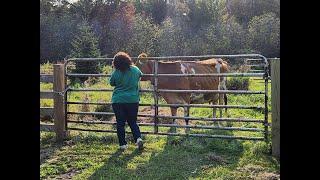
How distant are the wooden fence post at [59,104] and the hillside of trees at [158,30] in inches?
→ 663

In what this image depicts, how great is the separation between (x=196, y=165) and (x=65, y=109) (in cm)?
302

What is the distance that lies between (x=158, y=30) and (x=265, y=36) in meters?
7.45

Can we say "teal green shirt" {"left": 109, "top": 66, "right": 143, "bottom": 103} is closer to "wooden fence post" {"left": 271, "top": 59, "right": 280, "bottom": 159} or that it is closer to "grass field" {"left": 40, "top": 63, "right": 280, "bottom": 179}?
"grass field" {"left": 40, "top": 63, "right": 280, "bottom": 179}

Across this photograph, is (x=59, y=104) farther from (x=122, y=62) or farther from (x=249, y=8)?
(x=249, y=8)

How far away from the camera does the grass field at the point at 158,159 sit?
183 inches

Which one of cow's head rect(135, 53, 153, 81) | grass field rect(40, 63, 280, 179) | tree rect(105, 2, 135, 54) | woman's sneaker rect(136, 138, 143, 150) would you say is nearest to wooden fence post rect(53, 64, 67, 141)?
grass field rect(40, 63, 280, 179)

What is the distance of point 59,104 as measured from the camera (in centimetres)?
694

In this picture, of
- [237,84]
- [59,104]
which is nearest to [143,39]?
[237,84]

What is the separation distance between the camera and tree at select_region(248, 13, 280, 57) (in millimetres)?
25348

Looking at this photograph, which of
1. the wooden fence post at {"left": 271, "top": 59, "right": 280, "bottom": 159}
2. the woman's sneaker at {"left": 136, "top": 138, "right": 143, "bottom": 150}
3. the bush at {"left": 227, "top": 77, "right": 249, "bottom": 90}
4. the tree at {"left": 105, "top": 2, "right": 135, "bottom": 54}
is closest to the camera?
the wooden fence post at {"left": 271, "top": 59, "right": 280, "bottom": 159}

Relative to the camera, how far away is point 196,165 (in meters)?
5.01

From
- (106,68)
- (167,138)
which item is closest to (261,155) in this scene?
(167,138)

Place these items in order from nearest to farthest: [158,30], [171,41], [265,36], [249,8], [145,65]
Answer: [145,65] → [265,36] → [171,41] → [158,30] → [249,8]

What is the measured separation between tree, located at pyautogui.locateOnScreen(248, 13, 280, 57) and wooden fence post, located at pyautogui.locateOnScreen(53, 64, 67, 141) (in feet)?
66.8
